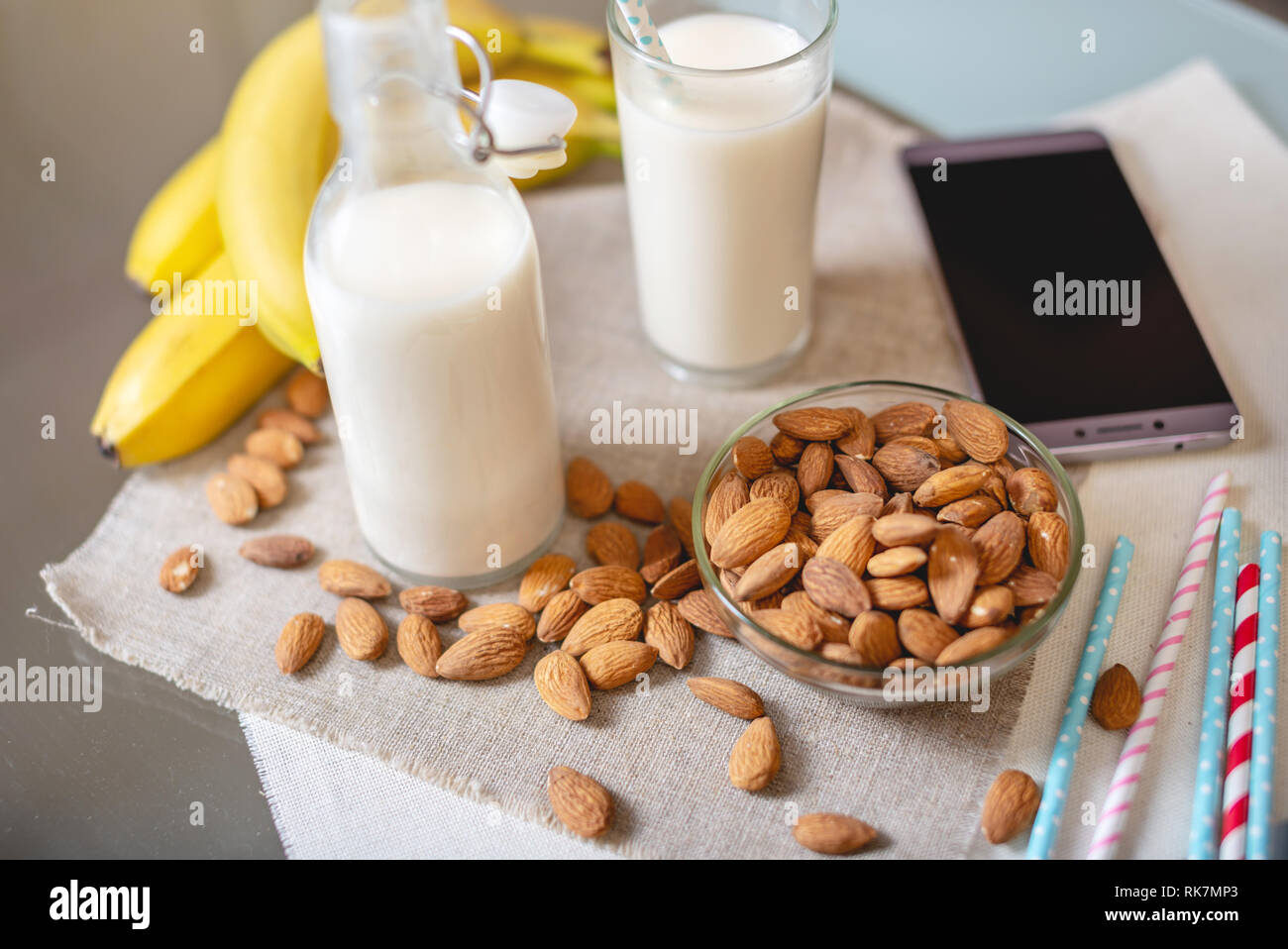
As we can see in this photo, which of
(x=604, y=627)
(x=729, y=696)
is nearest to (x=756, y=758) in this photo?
(x=729, y=696)

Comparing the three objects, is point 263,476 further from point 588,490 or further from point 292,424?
point 588,490

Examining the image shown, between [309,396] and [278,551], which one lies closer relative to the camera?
[278,551]

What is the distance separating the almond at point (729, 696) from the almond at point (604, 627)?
2.6 inches

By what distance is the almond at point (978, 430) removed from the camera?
833mm

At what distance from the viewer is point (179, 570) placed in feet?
3.04

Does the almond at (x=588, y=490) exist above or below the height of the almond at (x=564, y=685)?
above

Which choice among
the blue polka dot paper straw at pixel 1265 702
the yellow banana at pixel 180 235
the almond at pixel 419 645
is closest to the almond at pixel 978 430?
the blue polka dot paper straw at pixel 1265 702

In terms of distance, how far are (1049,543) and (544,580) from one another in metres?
0.38

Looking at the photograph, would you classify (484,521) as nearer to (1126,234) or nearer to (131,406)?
(131,406)

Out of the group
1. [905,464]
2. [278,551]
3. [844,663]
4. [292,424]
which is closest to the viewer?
[844,663]

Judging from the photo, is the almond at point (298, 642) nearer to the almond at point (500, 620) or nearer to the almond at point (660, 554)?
the almond at point (500, 620)

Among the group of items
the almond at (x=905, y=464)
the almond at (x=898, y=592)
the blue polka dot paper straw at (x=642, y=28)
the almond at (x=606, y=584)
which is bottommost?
the almond at (x=606, y=584)

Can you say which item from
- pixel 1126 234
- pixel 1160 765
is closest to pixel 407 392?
pixel 1160 765

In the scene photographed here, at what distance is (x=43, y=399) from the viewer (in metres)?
1.08
